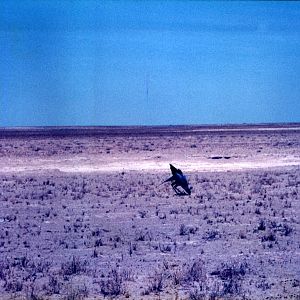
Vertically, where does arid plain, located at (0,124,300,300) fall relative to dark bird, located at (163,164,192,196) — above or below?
below

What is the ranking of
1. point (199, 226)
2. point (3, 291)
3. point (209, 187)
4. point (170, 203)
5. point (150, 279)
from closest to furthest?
point (3, 291) → point (150, 279) → point (199, 226) → point (170, 203) → point (209, 187)

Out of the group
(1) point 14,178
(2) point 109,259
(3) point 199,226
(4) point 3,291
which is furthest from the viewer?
(1) point 14,178

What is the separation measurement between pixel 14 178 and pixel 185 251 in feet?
52.5

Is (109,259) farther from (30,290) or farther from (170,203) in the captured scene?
(170,203)

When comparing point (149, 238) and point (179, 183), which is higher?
point (179, 183)

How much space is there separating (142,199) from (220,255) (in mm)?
8025

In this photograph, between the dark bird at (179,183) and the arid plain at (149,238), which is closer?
the arid plain at (149,238)

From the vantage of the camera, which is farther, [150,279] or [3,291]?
[150,279]

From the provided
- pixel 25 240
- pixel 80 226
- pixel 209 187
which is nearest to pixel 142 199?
pixel 209 187

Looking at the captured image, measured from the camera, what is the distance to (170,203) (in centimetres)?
1733

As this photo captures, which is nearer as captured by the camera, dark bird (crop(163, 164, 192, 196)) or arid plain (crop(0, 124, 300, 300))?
arid plain (crop(0, 124, 300, 300))

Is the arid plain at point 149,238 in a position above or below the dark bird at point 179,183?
below

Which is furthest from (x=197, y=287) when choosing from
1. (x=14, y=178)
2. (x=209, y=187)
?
(x=14, y=178)

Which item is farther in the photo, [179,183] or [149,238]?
[179,183]
